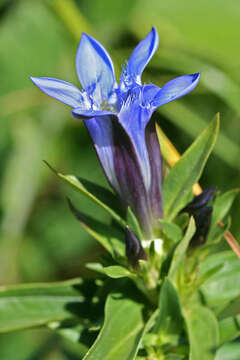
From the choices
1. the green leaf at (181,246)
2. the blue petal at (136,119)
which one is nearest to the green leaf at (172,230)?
the green leaf at (181,246)

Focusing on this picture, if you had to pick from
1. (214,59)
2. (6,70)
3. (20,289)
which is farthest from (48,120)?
(20,289)

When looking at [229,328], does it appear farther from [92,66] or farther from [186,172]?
[92,66]

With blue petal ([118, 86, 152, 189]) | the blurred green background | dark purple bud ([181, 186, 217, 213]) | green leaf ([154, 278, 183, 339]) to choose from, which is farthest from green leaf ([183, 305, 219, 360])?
the blurred green background

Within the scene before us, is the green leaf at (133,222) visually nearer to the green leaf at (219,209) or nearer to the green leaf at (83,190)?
the green leaf at (83,190)

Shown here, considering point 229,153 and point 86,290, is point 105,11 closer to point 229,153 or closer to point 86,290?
point 229,153

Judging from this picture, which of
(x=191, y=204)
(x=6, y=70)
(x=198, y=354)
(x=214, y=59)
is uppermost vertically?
(x=6, y=70)

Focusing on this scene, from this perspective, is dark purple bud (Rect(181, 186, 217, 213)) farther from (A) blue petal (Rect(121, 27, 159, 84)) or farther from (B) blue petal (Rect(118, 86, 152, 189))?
(A) blue petal (Rect(121, 27, 159, 84))
